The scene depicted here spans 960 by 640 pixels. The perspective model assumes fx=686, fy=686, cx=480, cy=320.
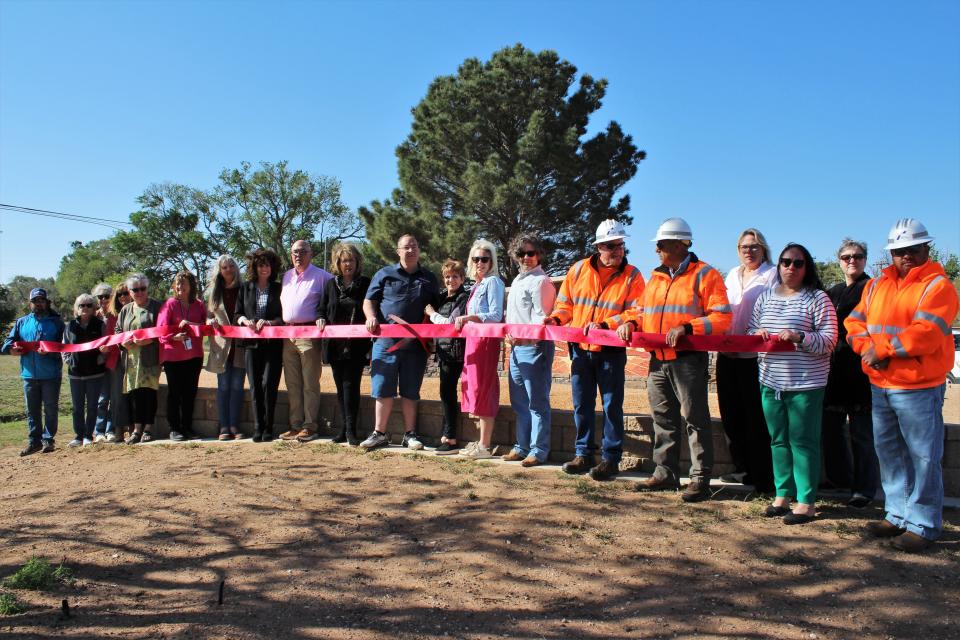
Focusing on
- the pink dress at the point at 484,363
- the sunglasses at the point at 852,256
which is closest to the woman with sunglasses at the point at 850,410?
the sunglasses at the point at 852,256

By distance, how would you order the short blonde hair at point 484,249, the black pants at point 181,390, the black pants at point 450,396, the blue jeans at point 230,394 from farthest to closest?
the black pants at point 181,390 < the blue jeans at point 230,394 < the black pants at point 450,396 < the short blonde hair at point 484,249

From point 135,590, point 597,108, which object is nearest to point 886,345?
point 135,590

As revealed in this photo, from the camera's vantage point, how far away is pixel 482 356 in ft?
19.5

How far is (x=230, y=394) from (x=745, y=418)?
16.7 feet

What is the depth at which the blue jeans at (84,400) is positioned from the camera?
7.79 meters

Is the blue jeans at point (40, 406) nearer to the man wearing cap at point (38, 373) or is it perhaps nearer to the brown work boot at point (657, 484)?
the man wearing cap at point (38, 373)

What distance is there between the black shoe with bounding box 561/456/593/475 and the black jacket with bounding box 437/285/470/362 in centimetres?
139

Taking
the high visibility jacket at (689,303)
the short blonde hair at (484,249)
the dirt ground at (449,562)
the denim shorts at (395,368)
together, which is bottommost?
the dirt ground at (449,562)

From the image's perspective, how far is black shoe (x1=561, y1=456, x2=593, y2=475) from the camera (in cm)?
540

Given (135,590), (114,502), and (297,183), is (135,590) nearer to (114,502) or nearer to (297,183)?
(114,502)

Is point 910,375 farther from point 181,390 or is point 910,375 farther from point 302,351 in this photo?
point 181,390

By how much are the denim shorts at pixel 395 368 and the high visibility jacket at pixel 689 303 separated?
7.55 ft

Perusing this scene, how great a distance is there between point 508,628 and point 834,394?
305 cm

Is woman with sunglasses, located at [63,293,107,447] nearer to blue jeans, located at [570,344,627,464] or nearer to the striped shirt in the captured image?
blue jeans, located at [570,344,627,464]
